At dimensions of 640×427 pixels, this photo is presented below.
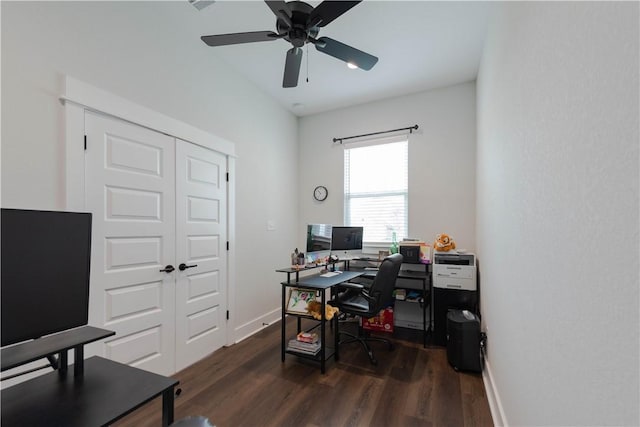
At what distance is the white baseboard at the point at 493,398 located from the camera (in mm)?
1777

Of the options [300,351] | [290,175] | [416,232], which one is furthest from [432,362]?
[290,175]

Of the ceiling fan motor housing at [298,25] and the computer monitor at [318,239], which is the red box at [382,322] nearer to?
the computer monitor at [318,239]

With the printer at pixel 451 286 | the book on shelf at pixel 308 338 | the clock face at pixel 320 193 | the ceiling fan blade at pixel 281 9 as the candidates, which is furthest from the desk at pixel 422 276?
the ceiling fan blade at pixel 281 9

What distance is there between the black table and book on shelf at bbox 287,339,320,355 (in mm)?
1717

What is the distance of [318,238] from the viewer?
3.30m

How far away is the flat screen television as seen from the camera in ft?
3.08

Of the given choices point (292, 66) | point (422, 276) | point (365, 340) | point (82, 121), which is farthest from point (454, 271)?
point (82, 121)

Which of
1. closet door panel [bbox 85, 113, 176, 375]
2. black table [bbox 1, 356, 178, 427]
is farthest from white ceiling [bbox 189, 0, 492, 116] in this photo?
black table [bbox 1, 356, 178, 427]

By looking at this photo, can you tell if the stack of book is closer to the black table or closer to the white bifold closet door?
the white bifold closet door

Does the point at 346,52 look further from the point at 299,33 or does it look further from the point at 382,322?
the point at 382,322

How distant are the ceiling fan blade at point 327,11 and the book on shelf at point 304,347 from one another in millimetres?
2738

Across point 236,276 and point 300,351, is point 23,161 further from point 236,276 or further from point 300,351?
point 300,351

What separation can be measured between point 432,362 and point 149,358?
2.62 metres

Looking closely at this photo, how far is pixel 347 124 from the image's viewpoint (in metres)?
4.37
